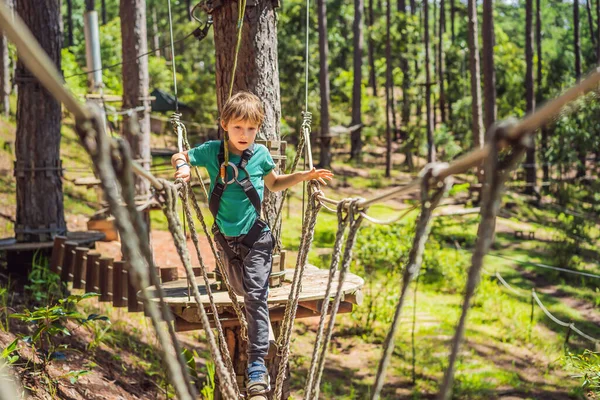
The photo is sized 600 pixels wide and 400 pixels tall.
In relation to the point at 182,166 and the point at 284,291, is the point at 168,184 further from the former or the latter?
the point at 284,291

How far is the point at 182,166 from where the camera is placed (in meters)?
2.96

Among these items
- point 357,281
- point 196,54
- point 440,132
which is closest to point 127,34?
point 357,281

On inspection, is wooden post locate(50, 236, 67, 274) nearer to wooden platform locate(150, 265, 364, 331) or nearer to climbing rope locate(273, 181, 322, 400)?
wooden platform locate(150, 265, 364, 331)

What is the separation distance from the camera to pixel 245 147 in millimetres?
3131

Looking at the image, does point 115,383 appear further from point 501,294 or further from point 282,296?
point 501,294

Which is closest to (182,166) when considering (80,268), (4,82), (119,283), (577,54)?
(119,283)

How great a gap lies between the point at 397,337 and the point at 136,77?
15.0 feet

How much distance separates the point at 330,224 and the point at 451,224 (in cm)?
233

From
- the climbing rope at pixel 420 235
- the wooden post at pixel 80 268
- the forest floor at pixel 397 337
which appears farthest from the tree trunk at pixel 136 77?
the climbing rope at pixel 420 235

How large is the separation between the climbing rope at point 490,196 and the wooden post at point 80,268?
4983 millimetres

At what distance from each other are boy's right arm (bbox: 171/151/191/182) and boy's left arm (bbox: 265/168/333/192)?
1.43 ft

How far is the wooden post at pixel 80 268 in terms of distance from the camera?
238 inches

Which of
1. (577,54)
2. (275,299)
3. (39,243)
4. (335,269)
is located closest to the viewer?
(335,269)

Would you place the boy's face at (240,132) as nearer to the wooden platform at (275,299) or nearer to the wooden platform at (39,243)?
the wooden platform at (275,299)
